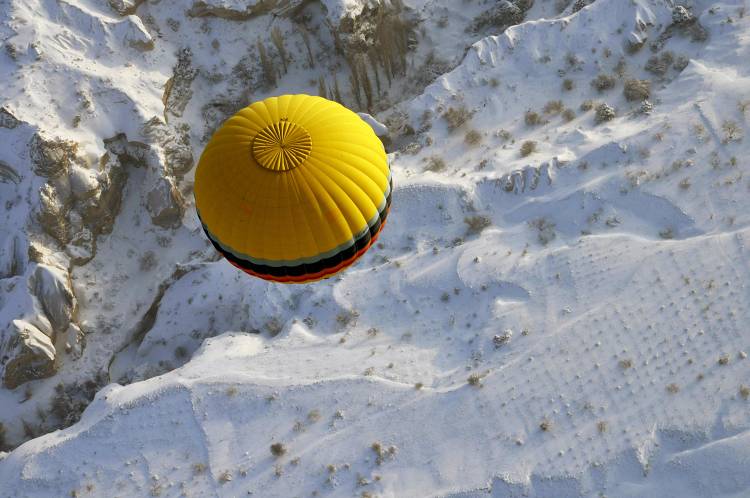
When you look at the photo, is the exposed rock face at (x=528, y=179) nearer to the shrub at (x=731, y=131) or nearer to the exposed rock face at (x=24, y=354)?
the shrub at (x=731, y=131)

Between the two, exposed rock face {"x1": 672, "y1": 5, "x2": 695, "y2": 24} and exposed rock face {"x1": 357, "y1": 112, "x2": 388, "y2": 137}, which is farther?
exposed rock face {"x1": 357, "y1": 112, "x2": 388, "y2": 137}

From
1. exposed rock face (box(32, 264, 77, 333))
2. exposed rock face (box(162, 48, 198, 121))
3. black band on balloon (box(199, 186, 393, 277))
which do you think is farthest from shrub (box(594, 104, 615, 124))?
exposed rock face (box(32, 264, 77, 333))

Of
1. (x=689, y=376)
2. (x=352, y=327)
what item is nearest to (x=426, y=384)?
(x=352, y=327)

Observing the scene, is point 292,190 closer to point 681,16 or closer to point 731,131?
point 731,131

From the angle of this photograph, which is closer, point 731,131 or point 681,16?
point 731,131

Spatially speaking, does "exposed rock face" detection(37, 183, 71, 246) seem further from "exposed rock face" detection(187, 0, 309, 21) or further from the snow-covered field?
"exposed rock face" detection(187, 0, 309, 21)

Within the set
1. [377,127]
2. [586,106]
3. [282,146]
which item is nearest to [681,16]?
[586,106]
